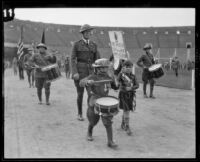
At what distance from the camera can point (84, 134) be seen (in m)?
5.89

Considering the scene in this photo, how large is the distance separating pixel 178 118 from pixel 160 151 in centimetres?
282

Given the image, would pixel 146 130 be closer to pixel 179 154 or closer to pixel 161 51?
pixel 179 154

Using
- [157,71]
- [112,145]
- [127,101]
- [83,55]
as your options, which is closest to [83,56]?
[83,55]

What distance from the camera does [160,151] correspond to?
4957 mm

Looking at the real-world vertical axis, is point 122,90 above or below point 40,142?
above

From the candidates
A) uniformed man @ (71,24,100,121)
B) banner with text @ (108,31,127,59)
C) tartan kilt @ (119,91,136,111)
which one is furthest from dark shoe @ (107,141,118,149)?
banner with text @ (108,31,127,59)

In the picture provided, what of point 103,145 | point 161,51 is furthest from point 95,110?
point 161,51

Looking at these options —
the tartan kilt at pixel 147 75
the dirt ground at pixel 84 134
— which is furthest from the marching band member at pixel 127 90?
the tartan kilt at pixel 147 75

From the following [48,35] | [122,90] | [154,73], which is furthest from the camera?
[48,35]

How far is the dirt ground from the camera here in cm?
478

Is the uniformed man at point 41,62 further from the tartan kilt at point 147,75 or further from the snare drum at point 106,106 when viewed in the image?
the snare drum at point 106,106

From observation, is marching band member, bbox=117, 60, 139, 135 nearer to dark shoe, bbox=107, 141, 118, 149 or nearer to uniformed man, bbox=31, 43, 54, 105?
dark shoe, bbox=107, 141, 118, 149

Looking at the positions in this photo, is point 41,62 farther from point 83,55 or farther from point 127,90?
point 127,90

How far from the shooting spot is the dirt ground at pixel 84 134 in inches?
188
